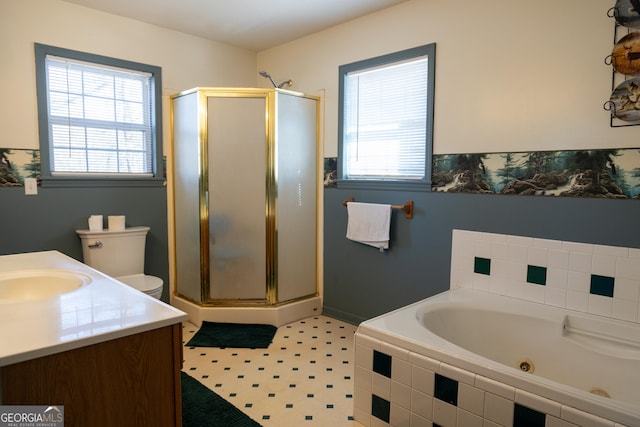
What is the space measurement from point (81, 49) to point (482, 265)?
3184 mm

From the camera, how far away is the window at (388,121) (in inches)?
115

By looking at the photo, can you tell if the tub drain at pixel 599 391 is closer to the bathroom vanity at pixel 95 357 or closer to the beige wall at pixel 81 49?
the bathroom vanity at pixel 95 357

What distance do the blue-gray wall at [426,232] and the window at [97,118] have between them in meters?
1.60

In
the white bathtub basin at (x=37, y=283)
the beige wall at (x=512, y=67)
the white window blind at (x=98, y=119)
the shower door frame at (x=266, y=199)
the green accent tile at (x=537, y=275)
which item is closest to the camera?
the white bathtub basin at (x=37, y=283)

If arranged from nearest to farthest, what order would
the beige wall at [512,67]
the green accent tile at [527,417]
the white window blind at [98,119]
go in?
the green accent tile at [527,417] < the beige wall at [512,67] < the white window blind at [98,119]

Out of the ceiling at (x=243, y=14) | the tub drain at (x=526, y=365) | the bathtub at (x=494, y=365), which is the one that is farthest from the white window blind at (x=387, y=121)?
→ the tub drain at (x=526, y=365)

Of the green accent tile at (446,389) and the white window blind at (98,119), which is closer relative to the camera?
the green accent tile at (446,389)

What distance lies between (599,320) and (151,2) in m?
3.42

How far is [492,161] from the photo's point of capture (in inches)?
100.0

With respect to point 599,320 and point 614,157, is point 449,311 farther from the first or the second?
point 614,157

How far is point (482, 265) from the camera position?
2.63m

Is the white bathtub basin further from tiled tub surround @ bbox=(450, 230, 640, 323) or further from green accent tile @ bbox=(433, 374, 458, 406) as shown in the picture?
tiled tub surround @ bbox=(450, 230, 640, 323)

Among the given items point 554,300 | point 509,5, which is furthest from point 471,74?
point 554,300

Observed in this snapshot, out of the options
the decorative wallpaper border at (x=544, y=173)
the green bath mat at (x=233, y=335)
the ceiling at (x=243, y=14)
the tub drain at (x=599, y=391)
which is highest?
the ceiling at (x=243, y=14)
